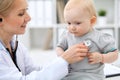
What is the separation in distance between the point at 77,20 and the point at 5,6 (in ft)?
1.10

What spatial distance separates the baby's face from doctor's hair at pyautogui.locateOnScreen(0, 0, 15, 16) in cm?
27

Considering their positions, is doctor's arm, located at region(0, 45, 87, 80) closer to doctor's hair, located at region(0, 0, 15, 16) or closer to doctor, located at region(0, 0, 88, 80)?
doctor, located at region(0, 0, 88, 80)

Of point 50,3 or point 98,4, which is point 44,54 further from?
point 98,4

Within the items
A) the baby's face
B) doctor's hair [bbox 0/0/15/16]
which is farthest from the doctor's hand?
doctor's hair [bbox 0/0/15/16]

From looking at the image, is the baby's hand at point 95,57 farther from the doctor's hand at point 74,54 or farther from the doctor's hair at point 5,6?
the doctor's hair at point 5,6

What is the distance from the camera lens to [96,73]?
1.21 meters

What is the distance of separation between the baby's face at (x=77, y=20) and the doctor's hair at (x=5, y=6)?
0.27 m

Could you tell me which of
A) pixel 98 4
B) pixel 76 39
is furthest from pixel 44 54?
pixel 76 39

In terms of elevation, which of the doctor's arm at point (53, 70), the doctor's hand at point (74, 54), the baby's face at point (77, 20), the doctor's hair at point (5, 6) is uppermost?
the doctor's hair at point (5, 6)

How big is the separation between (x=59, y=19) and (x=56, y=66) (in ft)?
7.39

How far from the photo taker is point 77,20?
1176mm

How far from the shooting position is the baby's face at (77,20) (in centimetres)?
117

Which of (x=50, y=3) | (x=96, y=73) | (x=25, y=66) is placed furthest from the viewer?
(x=50, y=3)

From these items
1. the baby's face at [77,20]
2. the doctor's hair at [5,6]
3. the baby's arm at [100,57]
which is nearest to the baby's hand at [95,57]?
the baby's arm at [100,57]
